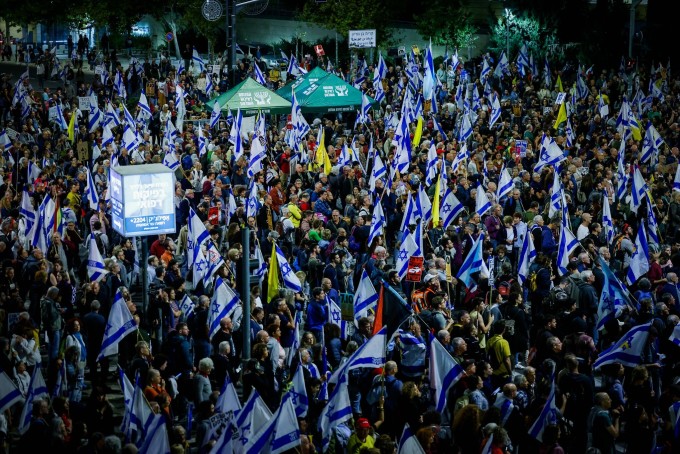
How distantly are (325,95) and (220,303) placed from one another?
742 inches

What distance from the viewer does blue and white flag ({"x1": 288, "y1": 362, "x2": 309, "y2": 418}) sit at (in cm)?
1256

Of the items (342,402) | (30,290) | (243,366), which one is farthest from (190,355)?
(30,290)

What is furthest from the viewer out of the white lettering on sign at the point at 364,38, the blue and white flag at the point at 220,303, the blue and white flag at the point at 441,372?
the white lettering on sign at the point at 364,38

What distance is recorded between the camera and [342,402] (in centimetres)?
1230

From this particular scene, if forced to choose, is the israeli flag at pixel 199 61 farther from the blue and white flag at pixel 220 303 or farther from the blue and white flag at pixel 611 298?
the blue and white flag at pixel 611 298

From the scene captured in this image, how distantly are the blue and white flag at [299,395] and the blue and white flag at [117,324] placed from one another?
3.09 metres

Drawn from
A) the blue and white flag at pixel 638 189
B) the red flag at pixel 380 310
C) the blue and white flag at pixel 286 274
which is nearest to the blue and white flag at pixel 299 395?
the red flag at pixel 380 310

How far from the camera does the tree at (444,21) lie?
55219 mm

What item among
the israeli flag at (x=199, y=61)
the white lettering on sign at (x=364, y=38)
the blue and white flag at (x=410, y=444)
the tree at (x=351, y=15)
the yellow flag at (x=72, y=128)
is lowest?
the blue and white flag at (x=410, y=444)

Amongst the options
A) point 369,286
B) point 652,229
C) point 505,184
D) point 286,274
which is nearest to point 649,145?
point 505,184

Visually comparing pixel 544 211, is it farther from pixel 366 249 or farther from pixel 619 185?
pixel 366 249

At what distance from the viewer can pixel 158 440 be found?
36.7ft

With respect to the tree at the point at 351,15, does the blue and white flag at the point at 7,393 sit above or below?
below

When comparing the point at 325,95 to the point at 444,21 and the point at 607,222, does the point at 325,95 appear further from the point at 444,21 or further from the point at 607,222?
the point at 444,21
